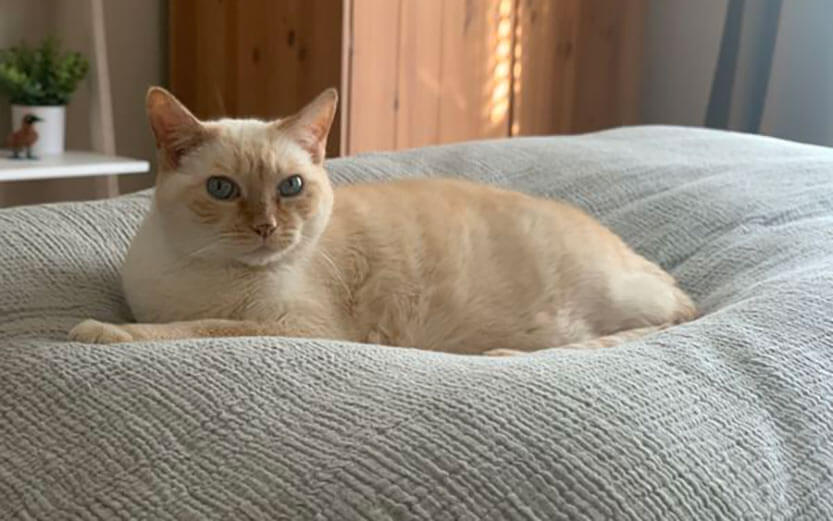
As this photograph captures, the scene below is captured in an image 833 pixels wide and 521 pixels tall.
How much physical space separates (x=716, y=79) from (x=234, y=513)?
8.68 ft

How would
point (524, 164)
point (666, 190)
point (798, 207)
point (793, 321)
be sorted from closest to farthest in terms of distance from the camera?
point (793, 321) < point (798, 207) < point (666, 190) < point (524, 164)

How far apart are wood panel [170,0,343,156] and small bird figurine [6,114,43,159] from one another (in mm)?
473

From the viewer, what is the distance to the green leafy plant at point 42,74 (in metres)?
2.27

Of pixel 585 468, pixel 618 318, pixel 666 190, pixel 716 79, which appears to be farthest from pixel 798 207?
pixel 716 79

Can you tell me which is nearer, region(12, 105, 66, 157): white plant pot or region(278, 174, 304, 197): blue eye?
region(278, 174, 304, 197): blue eye

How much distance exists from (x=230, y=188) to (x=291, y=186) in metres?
0.07

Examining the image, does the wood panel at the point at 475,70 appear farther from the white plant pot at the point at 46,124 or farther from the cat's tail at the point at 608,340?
the cat's tail at the point at 608,340

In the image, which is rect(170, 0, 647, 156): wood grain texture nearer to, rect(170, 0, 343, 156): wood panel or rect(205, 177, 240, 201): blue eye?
rect(170, 0, 343, 156): wood panel

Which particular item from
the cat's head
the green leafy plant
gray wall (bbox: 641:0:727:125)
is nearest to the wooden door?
gray wall (bbox: 641:0:727:125)

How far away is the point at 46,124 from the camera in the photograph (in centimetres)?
228

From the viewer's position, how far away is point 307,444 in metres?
0.69

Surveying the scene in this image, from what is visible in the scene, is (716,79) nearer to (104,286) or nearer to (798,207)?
(798,207)

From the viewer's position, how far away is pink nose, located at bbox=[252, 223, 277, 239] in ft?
3.27

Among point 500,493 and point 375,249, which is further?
point 375,249
